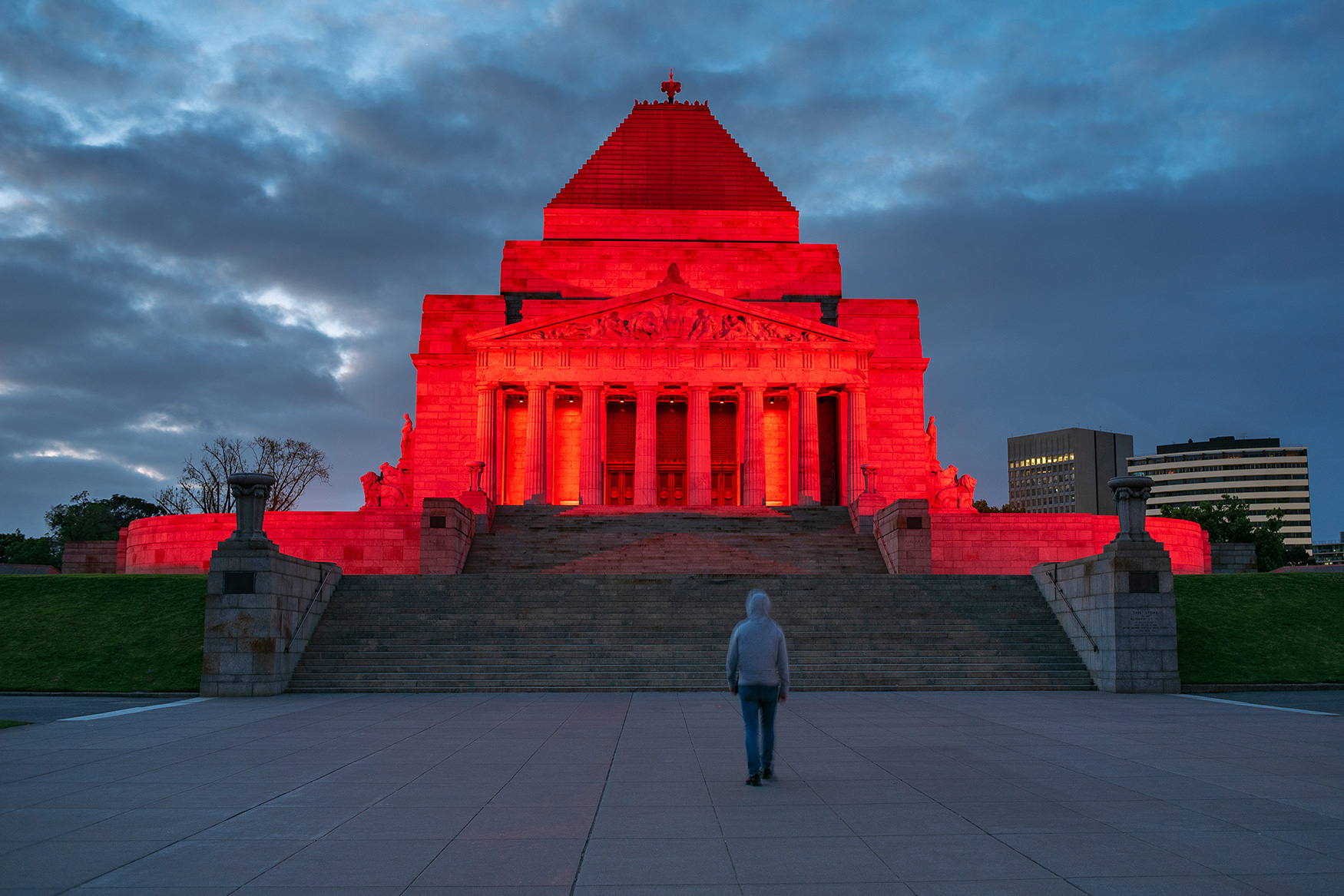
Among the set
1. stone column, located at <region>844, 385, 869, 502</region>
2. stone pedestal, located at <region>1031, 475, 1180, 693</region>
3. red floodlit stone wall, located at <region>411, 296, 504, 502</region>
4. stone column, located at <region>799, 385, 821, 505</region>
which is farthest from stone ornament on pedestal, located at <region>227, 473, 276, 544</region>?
stone column, located at <region>844, 385, 869, 502</region>

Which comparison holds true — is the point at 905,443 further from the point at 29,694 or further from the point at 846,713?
the point at 29,694

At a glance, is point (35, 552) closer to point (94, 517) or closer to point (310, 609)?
point (94, 517)

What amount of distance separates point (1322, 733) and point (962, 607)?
39.1 feet

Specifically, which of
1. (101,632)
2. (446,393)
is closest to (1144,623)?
(101,632)

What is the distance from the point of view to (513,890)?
685 cm

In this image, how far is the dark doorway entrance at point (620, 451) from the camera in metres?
55.9

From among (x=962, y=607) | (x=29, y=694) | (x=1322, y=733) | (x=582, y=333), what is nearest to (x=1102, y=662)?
(x=962, y=607)

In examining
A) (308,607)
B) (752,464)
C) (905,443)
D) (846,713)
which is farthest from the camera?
(905,443)

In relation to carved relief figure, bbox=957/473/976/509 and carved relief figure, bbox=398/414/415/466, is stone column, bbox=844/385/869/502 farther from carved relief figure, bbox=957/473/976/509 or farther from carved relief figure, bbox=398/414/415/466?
carved relief figure, bbox=398/414/415/466

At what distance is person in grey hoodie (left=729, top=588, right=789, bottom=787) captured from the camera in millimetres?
10656

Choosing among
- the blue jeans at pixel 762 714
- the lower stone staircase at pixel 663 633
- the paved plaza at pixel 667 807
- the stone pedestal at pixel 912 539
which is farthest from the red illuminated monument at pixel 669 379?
the blue jeans at pixel 762 714

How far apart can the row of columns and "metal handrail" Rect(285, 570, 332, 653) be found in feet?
84.1

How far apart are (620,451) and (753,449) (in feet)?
28.4

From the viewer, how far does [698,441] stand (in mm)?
Result: 52438
